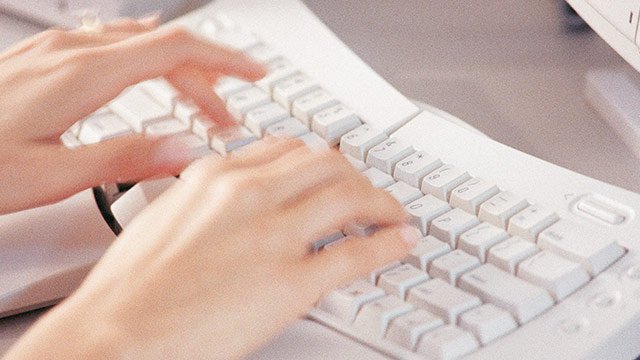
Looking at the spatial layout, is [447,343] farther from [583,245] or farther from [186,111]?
[186,111]

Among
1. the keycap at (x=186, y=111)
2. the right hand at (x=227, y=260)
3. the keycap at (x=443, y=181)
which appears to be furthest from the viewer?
the keycap at (x=186, y=111)

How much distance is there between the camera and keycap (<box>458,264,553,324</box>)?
0.46 metres

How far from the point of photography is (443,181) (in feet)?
1.75

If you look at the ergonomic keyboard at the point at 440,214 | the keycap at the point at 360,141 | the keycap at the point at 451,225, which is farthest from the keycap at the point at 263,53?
the keycap at the point at 451,225

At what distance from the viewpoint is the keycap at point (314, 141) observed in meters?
0.58

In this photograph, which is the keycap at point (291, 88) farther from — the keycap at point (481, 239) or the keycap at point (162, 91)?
the keycap at point (481, 239)

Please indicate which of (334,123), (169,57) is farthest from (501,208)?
(169,57)

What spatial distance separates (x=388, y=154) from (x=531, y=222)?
10cm

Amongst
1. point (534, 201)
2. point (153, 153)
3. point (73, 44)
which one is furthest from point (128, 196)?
point (534, 201)

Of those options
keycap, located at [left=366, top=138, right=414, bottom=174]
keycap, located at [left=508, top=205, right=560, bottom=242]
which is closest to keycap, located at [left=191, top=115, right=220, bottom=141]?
keycap, located at [left=366, top=138, right=414, bottom=174]

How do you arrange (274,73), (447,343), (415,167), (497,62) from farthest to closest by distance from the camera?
(497,62), (274,73), (415,167), (447,343)

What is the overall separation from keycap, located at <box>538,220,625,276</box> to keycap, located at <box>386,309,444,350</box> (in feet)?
0.24

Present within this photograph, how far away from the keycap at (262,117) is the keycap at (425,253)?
0.15m

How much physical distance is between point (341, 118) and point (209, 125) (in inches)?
3.4
